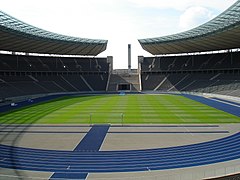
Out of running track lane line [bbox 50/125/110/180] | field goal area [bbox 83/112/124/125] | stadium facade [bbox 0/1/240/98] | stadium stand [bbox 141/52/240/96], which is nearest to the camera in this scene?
running track lane line [bbox 50/125/110/180]

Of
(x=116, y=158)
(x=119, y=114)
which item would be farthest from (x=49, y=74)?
(x=116, y=158)

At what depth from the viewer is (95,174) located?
492 inches

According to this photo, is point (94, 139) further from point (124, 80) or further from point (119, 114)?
point (124, 80)

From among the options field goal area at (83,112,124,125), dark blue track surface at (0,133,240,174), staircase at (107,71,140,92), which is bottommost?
field goal area at (83,112,124,125)

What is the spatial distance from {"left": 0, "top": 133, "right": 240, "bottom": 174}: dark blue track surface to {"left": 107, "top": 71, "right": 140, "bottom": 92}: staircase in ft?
176

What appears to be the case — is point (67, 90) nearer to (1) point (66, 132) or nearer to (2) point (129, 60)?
(2) point (129, 60)

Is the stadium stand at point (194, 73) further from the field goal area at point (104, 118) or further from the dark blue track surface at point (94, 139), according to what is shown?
the dark blue track surface at point (94, 139)

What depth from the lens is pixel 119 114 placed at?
29.9m

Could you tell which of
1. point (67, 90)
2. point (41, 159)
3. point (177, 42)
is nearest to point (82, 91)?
point (67, 90)

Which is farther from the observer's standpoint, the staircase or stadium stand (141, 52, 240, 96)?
the staircase

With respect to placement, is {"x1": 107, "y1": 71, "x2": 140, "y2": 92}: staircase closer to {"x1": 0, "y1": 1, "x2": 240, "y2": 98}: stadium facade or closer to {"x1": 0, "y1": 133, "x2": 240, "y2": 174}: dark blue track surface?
{"x1": 0, "y1": 1, "x2": 240, "y2": 98}: stadium facade

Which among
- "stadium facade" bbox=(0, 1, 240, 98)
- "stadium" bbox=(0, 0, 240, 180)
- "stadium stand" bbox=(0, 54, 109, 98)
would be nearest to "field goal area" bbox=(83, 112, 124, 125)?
"stadium" bbox=(0, 0, 240, 180)

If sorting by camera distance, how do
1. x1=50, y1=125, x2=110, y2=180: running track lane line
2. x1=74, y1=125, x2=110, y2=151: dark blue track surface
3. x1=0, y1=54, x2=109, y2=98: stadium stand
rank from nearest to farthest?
x1=50, y1=125, x2=110, y2=180: running track lane line, x1=74, y1=125, x2=110, y2=151: dark blue track surface, x1=0, y1=54, x2=109, y2=98: stadium stand

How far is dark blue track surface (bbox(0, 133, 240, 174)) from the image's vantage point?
1333cm
